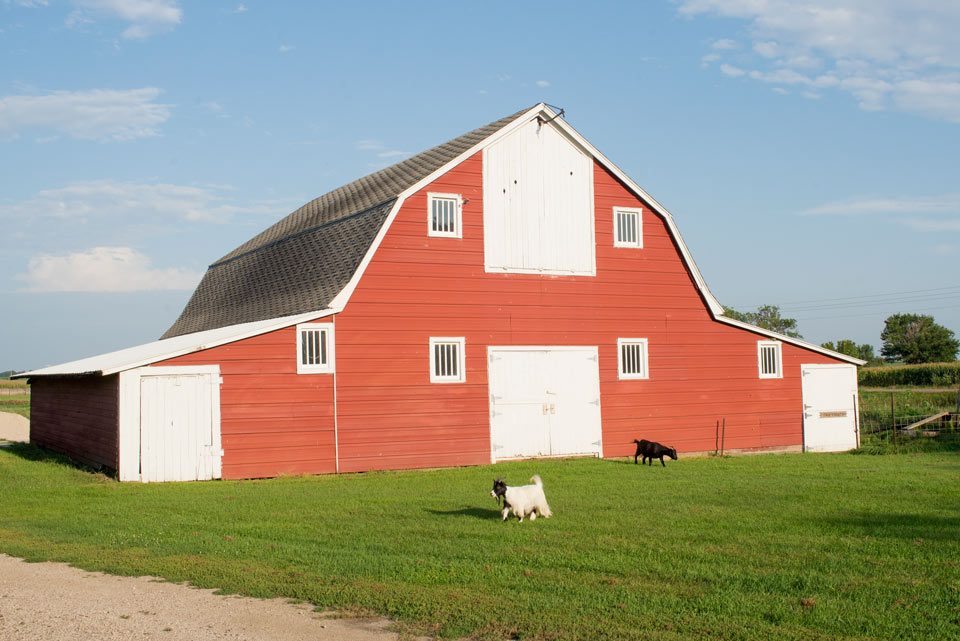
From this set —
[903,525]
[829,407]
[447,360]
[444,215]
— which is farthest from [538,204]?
[903,525]

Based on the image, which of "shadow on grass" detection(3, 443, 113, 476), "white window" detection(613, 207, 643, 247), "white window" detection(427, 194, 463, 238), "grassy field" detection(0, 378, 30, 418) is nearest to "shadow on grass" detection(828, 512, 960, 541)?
"white window" detection(427, 194, 463, 238)

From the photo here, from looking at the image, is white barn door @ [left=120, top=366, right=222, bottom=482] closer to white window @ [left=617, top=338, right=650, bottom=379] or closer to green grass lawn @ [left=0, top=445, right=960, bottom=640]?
green grass lawn @ [left=0, top=445, right=960, bottom=640]

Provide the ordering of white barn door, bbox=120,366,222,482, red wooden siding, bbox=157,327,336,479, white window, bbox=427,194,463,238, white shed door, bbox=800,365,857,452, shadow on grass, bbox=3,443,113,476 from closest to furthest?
white barn door, bbox=120,366,222,482 < red wooden siding, bbox=157,327,336,479 < shadow on grass, bbox=3,443,113,476 < white window, bbox=427,194,463,238 < white shed door, bbox=800,365,857,452

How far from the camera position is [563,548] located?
30.7 feet

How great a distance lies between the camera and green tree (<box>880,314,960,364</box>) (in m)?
90.8

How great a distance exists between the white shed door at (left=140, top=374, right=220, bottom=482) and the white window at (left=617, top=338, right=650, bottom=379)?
10.0 metres

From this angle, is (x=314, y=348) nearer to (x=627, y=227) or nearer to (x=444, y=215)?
(x=444, y=215)

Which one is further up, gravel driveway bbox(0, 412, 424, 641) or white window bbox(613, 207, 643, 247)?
white window bbox(613, 207, 643, 247)

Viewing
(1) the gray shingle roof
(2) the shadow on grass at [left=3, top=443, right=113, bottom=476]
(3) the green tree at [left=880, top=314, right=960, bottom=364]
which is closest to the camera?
(2) the shadow on grass at [left=3, top=443, right=113, bottom=476]

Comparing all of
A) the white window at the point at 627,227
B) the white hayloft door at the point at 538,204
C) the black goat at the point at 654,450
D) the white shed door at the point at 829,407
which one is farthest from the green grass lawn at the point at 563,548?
the white window at the point at 627,227

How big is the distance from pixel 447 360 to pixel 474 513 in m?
8.17

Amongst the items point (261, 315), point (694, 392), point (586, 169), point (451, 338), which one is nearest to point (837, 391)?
point (694, 392)

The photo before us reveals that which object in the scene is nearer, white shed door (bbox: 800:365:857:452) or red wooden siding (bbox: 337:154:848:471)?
red wooden siding (bbox: 337:154:848:471)

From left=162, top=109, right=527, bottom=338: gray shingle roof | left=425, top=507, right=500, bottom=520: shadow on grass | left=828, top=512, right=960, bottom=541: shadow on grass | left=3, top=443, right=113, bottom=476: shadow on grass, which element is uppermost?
left=162, top=109, right=527, bottom=338: gray shingle roof
